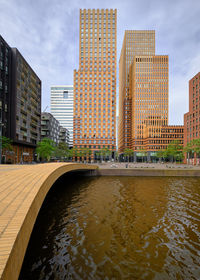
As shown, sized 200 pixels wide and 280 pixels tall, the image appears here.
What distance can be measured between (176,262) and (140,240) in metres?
1.70

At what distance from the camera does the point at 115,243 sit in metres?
6.50

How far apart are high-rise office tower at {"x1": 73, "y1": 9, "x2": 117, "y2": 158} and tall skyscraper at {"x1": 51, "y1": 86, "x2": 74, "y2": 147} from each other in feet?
172

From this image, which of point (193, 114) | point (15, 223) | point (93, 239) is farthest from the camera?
point (193, 114)

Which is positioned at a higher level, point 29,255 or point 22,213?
point 22,213

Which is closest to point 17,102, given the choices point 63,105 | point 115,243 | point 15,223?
point 15,223

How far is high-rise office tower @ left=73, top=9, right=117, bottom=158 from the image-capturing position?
8394 centimetres

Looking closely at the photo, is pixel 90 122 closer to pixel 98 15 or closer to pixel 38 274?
pixel 98 15

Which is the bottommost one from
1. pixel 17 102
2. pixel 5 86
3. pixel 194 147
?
pixel 194 147

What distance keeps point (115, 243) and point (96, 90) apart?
8639 cm

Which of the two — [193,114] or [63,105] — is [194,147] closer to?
[193,114]

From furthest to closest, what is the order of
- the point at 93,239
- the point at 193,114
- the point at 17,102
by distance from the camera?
the point at 193,114 → the point at 17,102 → the point at 93,239

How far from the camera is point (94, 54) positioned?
86.3 m

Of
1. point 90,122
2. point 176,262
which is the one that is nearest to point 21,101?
point 90,122

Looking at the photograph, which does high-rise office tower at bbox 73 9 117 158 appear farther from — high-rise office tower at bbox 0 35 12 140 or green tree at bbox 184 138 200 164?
high-rise office tower at bbox 0 35 12 140
